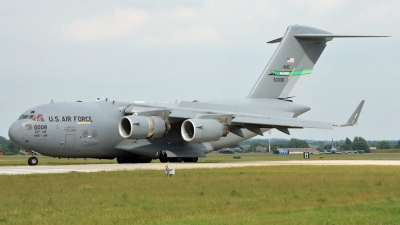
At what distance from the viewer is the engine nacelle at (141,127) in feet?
95.8

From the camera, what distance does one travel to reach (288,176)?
64.0 feet

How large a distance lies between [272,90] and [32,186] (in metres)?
20.3

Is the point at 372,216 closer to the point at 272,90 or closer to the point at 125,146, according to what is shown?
the point at 125,146

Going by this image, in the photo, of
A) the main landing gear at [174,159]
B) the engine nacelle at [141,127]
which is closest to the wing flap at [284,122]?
the engine nacelle at [141,127]

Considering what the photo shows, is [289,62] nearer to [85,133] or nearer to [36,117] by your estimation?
[85,133]

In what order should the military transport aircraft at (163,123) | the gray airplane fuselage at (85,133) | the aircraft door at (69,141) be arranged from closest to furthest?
the gray airplane fuselage at (85,133) < the military transport aircraft at (163,123) < the aircraft door at (69,141)

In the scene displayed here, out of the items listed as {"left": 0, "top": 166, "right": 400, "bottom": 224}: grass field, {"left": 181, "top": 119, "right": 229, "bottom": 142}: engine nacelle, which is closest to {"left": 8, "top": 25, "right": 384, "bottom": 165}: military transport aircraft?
{"left": 181, "top": 119, "right": 229, "bottom": 142}: engine nacelle

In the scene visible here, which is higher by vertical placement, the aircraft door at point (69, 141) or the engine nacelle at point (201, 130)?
the engine nacelle at point (201, 130)

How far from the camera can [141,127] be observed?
1154 inches

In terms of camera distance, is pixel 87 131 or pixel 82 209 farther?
pixel 87 131

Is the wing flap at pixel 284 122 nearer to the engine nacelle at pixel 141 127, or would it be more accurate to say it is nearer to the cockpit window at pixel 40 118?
the engine nacelle at pixel 141 127

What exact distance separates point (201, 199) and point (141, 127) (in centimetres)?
1593

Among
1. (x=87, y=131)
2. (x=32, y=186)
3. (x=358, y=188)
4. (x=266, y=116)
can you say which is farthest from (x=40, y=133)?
(x=358, y=188)

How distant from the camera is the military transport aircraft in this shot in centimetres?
2955
